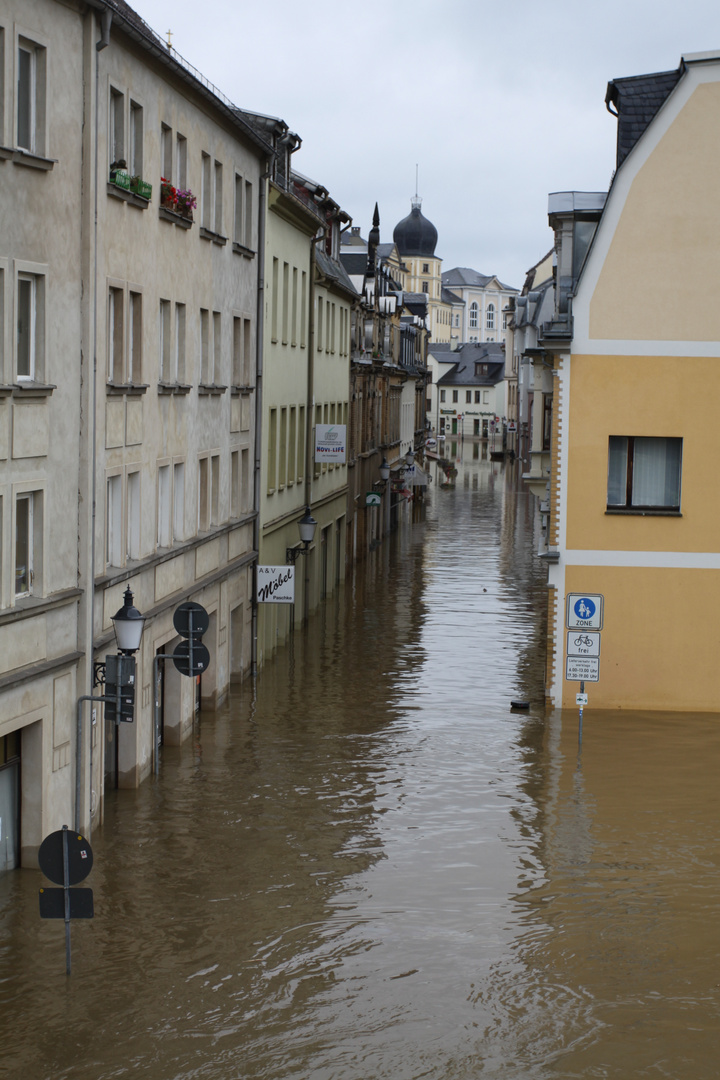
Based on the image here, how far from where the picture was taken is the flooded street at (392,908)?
36.1 feet

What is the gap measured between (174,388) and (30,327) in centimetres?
622

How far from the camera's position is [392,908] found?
47.0 feet

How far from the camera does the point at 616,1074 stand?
10453mm

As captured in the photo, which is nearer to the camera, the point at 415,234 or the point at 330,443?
the point at 330,443

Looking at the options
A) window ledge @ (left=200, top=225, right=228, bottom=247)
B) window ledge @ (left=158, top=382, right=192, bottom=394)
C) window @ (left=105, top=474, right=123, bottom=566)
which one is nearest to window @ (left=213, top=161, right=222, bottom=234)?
window ledge @ (left=200, top=225, right=228, bottom=247)

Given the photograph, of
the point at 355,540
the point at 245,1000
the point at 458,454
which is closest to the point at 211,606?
the point at 245,1000

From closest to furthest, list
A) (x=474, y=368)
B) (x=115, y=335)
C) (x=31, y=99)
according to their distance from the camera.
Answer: (x=31, y=99), (x=115, y=335), (x=474, y=368)

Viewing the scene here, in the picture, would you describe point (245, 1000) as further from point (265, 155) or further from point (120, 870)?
point (265, 155)

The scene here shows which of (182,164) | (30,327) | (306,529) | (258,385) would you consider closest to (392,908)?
(30,327)

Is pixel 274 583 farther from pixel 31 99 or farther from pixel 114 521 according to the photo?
pixel 31 99

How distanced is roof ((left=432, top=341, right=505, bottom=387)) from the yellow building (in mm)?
141389

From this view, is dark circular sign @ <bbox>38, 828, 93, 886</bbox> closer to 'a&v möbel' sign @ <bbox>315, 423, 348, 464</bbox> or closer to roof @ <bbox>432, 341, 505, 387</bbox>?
'a&v möbel' sign @ <bbox>315, 423, 348, 464</bbox>

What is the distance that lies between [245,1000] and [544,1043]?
261cm

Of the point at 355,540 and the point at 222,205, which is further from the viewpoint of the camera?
the point at 355,540
